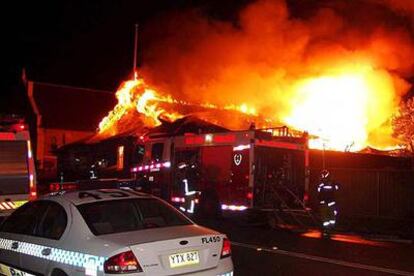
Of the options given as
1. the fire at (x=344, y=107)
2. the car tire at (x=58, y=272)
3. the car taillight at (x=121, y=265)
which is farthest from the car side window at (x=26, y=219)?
the fire at (x=344, y=107)

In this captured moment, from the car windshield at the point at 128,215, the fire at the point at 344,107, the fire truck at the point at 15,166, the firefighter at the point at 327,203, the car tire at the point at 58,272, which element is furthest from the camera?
the fire at the point at 344,107

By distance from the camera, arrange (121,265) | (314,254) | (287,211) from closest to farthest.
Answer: (121,265) < (314,254) < (287,211)

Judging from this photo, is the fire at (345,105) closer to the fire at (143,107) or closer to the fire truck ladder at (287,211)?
the fire at (143,107)

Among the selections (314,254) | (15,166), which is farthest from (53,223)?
(15,166)

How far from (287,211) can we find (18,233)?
9742mm

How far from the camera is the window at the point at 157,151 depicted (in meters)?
17.6

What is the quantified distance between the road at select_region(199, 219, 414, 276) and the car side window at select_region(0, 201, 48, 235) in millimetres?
3172

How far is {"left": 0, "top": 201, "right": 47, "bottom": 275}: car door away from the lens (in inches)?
248

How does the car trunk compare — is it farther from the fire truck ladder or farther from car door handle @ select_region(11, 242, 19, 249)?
the fire truck ladder

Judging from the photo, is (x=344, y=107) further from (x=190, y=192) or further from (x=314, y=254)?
(x=314, y=254)

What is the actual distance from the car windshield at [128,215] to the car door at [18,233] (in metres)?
0.68

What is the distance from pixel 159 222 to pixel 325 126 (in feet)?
75.0

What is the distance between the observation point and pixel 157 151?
58.1 ft

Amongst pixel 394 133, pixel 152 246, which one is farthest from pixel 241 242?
pixel 394 133
